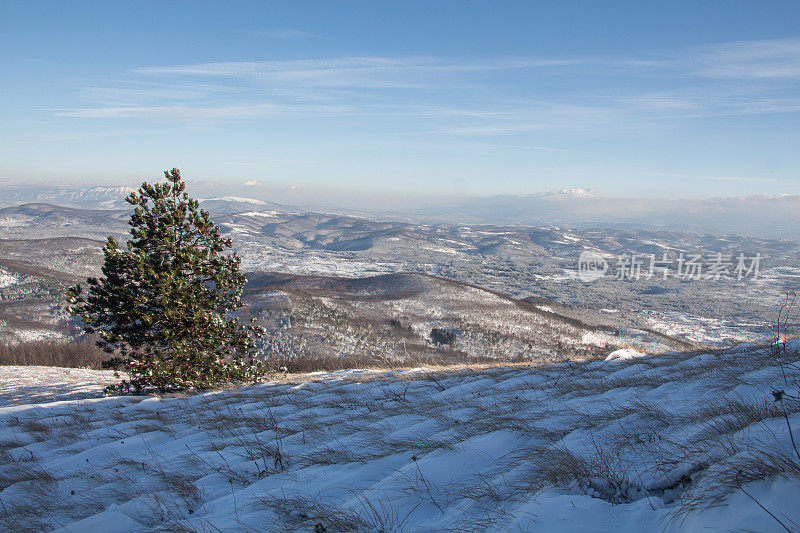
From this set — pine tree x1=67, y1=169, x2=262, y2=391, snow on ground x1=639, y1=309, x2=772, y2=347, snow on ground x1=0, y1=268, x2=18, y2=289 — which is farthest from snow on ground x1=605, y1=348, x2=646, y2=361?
snow on ground x1=0, y1=268, x2=18, y2=289

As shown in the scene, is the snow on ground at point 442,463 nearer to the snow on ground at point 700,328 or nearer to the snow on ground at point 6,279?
the snow on ground at point 700,328

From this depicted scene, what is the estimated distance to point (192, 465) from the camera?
408 centimetres

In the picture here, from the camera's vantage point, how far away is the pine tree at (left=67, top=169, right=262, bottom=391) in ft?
34.4

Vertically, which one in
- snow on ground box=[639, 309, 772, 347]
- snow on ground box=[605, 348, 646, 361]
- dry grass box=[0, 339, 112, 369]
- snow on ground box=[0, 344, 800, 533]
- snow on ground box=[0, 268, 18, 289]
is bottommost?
snow on ground box=[639, 309, 772, 347]

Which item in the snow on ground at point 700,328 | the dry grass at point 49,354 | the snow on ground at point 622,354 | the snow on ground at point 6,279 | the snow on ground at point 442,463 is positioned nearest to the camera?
the snow on ground at point 442,463

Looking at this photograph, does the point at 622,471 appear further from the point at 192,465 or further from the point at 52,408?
the point at 52,408

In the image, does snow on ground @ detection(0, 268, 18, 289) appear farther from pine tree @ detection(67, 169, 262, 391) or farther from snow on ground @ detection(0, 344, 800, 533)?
snow on ground @ detection(0, 344, 800, 533)

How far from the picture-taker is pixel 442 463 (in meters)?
3.19

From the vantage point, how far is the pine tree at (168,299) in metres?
10.5

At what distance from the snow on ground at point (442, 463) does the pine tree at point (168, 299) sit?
3985 mm

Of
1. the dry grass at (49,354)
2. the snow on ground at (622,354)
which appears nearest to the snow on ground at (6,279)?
the dry grass at (49,354)

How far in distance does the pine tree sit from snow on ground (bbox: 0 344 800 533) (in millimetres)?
3985

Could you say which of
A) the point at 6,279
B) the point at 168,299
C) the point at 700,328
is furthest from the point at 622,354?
the point at 6,279

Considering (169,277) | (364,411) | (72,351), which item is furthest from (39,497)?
(72,351)
